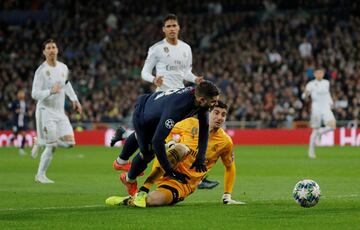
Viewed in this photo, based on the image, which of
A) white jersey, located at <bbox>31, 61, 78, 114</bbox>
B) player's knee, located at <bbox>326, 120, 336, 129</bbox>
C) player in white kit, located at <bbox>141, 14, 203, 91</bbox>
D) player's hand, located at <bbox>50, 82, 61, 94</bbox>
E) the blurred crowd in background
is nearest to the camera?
player in white kit, located at <bbox>141, 14, 203, 91</bbox>

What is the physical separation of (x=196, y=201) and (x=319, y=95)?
49.4 feet

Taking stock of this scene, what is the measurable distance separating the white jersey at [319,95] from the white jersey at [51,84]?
11189 millimetres

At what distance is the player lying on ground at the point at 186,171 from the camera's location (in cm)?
1233

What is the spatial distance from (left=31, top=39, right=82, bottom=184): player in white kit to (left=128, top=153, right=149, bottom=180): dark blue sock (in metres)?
5.13

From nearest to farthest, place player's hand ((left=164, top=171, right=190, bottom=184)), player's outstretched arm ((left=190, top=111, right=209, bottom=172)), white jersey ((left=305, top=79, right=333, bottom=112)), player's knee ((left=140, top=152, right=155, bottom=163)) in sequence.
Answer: player's hand ((left=164, top=171, right=190, bottom=184)) < player's outstretched arm ((left=190, top=111, right=209, bottom=172)) < player's knee ((left=140, top=152, right=155, bottom=163)) < white jersey ((left=305, top=79, right=333, bottom=112))

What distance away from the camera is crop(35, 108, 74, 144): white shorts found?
1803cm

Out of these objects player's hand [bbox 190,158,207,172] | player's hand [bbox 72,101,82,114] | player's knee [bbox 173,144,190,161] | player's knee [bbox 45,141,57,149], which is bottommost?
player's hand [bbox 190,158,207,172]

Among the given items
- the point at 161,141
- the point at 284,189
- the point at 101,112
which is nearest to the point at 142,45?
the point at 101,112

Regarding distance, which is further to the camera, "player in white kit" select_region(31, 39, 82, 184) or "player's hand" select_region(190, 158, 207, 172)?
"player in white kit" select_region(31, 39, 82, 184)

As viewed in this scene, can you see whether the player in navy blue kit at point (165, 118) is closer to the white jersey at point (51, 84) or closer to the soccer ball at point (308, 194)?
the soccer ball at point (308, 194)

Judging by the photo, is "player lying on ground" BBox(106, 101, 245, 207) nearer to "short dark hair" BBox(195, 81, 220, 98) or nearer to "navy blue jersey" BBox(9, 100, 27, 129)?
"short dark hair" BBox(195, 81, 220, 98)

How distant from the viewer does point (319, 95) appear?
2792cm

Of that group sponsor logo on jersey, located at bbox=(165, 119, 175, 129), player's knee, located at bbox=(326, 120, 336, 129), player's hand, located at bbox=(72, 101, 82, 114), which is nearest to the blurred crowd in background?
player's knee, located at bbox=(326, 120, 336, 129)

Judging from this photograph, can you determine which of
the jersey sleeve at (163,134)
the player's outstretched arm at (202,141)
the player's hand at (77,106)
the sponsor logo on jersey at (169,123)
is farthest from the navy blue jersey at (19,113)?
the sponsor logo on jersey at (169,123)
